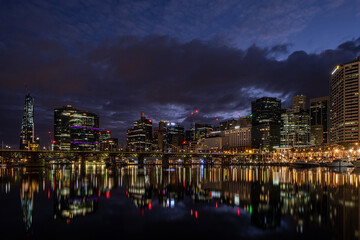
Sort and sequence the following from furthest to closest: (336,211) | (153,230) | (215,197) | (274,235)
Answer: (215,197) → (336,211) → (153,230) → (274,235)

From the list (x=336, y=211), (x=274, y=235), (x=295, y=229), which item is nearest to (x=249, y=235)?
(x=274, y=235)

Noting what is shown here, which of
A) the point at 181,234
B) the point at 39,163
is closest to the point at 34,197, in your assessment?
the point at 181,234

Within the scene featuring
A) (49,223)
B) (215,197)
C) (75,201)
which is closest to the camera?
(49,223)

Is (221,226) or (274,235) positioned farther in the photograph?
(221,226)

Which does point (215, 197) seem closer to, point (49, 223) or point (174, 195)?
point (174, 195)

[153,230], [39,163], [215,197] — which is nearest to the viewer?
[153,230]

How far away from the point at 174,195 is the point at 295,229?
855 inches

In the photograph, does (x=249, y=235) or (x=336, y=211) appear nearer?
(x=249, y=235)

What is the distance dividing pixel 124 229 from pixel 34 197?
2260cm

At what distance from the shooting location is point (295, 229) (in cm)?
2162

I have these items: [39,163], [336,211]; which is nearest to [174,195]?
[336,211]

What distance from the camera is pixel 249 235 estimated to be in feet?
67.5

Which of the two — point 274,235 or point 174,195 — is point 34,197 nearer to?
point 174,195

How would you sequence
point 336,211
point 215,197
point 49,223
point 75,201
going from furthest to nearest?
point 215,197, point 75,201, point 336,211, point 49,223
